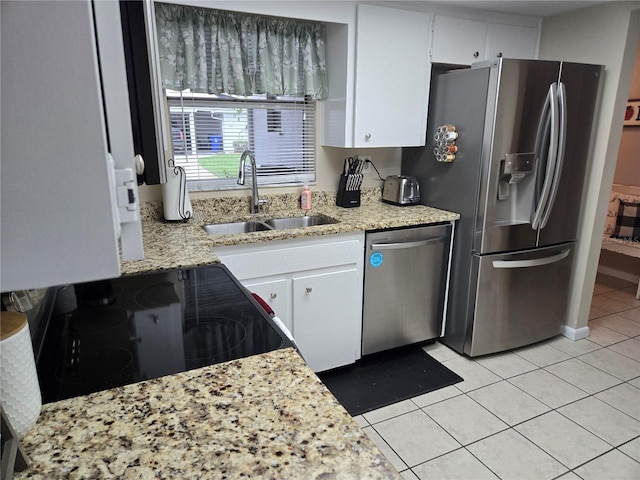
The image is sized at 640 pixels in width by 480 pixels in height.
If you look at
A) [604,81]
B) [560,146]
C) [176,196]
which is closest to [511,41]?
[604,81]

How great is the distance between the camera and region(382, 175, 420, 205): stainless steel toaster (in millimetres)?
2877

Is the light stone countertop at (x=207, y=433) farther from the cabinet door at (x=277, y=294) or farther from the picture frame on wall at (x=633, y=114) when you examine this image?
the picture frame on wall at (x=633, y=114)

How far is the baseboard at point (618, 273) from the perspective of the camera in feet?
13.6

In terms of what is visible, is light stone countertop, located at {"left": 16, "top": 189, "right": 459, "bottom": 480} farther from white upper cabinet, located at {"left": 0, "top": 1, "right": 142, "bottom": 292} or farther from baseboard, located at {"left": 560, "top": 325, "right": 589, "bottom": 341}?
baseboard, located at {"left": 560, "top": 325, "right": 589, "bottom": 341}

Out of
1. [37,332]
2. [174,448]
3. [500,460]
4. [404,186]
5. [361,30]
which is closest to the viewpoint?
[174,448]

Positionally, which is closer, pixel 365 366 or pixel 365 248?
pixel 365 248

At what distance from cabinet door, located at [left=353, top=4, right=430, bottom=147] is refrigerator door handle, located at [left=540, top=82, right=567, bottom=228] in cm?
78

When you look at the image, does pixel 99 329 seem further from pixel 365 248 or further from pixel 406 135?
pixel 406 135

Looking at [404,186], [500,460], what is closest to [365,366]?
[500,460]

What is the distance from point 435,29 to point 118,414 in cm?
274

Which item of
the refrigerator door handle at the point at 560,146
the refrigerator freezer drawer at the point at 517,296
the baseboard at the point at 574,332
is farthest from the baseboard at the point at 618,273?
the refrigerator door handle at the point at 560,146

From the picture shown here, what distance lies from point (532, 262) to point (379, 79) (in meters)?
1.52

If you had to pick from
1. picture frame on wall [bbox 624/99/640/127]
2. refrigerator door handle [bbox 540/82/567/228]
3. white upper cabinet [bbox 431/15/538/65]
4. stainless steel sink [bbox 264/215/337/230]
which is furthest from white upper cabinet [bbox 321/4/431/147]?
picture frame on wall [bbox 624/99/640/127]

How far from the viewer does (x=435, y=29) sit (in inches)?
104
